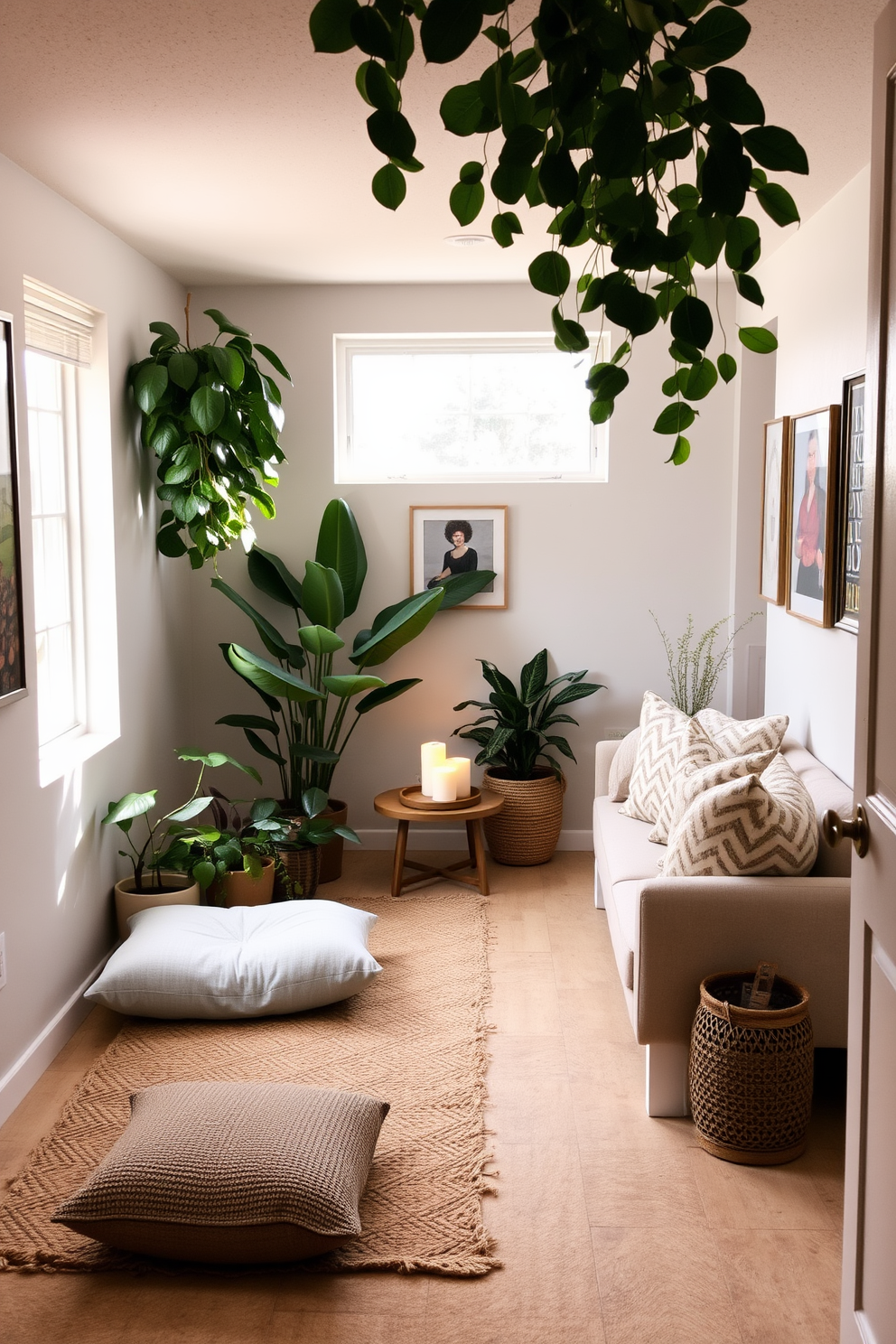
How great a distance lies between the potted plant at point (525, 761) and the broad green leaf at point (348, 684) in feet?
1.93

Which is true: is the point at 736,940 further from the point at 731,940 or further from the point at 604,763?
the point at 604,763

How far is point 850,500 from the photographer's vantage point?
3111 mm

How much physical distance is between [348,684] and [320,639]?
0.19 metres

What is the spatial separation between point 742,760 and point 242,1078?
1.50 metres

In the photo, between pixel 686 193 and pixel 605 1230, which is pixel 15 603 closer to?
pixel 605 1230

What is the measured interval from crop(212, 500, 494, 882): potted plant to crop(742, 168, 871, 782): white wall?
1.38 meters

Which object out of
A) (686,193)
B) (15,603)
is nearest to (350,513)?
(15,603)

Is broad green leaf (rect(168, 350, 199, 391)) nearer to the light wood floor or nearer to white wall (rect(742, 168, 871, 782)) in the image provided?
white wall (rect(742, 168, 871, 782))

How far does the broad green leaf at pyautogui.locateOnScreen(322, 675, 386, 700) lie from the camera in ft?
14.0

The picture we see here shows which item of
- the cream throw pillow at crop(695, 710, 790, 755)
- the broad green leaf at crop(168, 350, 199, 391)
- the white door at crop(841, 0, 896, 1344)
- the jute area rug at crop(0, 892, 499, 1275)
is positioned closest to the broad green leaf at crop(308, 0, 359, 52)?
the white door at crop(841, 0, 896, 1344)

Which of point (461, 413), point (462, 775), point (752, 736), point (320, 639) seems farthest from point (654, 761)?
point (461, 413)

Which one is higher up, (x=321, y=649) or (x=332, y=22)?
(x=332, y=22)

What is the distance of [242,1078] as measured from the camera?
9.53 ft

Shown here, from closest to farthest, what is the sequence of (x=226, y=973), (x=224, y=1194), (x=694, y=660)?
(x=224, y=1194), (x=226, y=973), (x=694, y=660)
